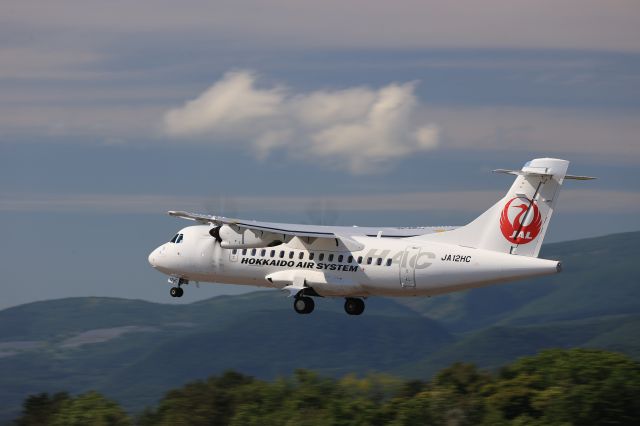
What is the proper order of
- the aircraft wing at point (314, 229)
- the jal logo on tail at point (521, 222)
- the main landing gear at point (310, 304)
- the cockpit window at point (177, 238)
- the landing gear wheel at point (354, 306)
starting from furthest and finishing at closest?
the cockpit window at point (177, 238) → the landing gear wheel at point (354, 306) → the main landing gear at point (310, 304) → the aircraft wing at point (314, 229) → the jal logo on tail at point (521, 222)

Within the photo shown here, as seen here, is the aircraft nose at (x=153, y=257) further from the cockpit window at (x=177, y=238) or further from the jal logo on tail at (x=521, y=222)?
the jal logo on tail at (x=521, y=222)

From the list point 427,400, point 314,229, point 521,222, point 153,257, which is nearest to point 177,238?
point 153,257

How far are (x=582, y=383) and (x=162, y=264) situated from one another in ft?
84.9

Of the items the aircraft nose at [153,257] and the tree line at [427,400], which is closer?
the aircraft nose at [153,257]

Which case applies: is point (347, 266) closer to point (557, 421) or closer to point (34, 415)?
point (557, 421)

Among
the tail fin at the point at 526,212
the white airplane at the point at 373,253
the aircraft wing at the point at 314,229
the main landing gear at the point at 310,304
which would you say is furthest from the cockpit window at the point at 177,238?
the tail fin at the point at 526,212

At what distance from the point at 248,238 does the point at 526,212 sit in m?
11.7

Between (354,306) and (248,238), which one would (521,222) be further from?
(248,238)

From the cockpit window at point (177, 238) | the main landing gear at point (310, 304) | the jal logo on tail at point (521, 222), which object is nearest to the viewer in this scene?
the jal logo on tail at point (521, 222)

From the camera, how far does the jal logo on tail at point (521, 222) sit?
42688 mm

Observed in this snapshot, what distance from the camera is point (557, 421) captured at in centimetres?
5809

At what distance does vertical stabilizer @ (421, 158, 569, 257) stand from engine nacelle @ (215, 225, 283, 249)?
890 centimetres

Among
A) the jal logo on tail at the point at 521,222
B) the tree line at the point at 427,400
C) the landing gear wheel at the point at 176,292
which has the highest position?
the jal logo on tail at the point at 521,222

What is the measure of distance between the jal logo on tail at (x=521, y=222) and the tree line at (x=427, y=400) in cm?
1794
